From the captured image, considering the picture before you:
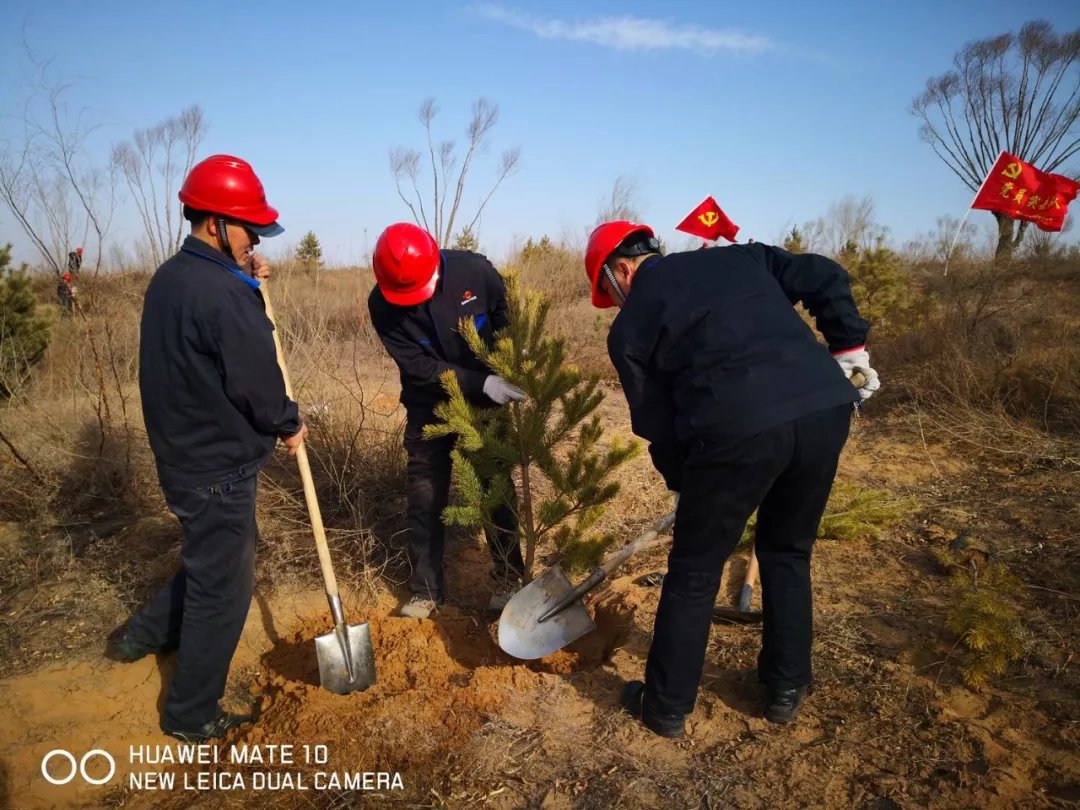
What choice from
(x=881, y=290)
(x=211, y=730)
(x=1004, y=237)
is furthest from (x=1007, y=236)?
(x=211, y=730)

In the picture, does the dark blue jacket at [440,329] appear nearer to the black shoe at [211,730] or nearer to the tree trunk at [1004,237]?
the black shoe at [211,730]

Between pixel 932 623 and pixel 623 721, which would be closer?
pixel 623 721

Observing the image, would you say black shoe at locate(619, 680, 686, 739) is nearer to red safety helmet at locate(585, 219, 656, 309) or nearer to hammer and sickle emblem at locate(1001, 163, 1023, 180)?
red safety helmet at locate(585, 219, 656, 309)

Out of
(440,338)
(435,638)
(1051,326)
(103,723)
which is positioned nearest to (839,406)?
(440,338)

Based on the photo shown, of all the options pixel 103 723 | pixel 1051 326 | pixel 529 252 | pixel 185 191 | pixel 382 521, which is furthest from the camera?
pixel 529 252

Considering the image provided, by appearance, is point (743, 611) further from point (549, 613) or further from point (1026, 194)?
point (1026, 194)

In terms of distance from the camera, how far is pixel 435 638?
370 centimetres

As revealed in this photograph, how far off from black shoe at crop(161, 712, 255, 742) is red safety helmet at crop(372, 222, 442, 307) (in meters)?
2.19

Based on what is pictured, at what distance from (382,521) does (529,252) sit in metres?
9.90

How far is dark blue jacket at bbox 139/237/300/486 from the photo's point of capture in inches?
102

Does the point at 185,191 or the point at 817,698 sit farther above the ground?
the point at 185,191

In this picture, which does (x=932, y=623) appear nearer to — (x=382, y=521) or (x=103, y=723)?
(x=382, y=521)

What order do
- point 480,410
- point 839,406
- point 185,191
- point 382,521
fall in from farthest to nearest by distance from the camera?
point 382,521 → point 480,410 → point 185,191 → point 839,406

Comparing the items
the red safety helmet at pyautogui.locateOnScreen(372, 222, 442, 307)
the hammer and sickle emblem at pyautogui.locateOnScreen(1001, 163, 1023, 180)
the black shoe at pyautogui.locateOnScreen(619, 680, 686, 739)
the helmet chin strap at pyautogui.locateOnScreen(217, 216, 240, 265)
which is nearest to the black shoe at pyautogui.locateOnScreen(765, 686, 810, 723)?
the black shoe at pyautogui.locateOnScreen(619, 680, 686, 739)
